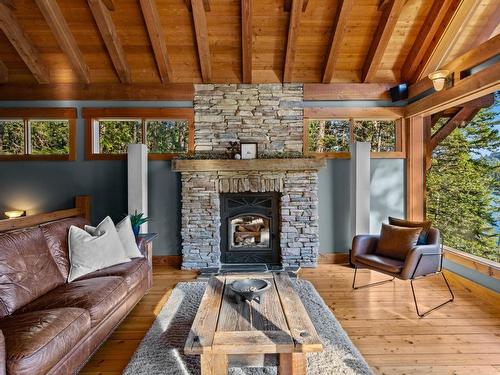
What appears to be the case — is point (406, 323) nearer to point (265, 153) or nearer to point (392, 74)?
point (265, 153)

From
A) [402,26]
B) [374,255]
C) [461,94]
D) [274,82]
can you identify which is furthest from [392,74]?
[374,255]

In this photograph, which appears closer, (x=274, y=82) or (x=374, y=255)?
(x=374, y=255)

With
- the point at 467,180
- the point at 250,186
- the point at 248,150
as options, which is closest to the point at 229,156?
the point at 248,150

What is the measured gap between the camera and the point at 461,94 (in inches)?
139

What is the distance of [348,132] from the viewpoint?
16.1 feet

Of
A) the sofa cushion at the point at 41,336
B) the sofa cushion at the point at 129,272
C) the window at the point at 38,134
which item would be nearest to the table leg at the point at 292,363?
the sofa cushion at the point at 41,336

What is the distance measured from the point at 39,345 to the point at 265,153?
3.58 metres

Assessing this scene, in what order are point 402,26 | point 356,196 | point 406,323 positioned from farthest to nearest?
1. point 356,196
2. point 402,26
3. point 406,323

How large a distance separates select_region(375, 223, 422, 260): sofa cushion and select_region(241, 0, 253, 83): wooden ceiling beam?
118 inches

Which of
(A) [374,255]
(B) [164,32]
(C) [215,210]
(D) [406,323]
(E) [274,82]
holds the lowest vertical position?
(D) [406,323]

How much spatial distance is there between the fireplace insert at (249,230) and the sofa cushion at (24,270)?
8.00 ft

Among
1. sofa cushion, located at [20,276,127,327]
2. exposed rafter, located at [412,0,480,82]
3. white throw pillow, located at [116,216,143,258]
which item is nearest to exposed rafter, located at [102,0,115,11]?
white throw pillow, located at [116,216,143,258]

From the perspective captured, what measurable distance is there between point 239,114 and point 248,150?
0.65 meters

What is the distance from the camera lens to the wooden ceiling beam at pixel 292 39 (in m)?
3.64
